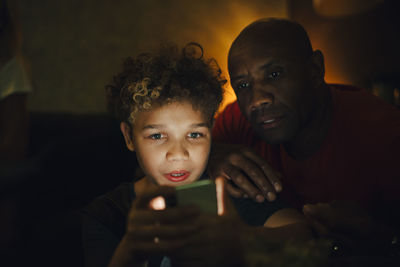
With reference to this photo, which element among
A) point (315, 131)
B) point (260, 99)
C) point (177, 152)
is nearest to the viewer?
point (177, 152)

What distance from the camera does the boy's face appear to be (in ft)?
2.36

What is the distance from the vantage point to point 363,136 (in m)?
0.87

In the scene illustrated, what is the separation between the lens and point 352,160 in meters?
0.89

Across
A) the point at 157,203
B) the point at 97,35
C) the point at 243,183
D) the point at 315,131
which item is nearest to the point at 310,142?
the point at 315,131

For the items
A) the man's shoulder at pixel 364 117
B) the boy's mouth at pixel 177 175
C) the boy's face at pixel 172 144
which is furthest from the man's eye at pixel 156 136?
the man's shoulder at pixel 364 117

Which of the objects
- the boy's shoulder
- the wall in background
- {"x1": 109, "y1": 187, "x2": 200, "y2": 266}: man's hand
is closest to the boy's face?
the boy's shoulder

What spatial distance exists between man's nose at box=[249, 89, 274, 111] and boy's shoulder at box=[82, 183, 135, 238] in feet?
1.64

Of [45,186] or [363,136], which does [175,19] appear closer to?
[45,186]

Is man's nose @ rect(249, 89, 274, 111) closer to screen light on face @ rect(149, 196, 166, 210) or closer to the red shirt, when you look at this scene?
the red shirt

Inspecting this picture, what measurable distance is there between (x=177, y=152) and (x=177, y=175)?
69 millimetres

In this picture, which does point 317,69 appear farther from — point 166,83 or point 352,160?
point 166,83

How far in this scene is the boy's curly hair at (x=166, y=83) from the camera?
76 centimetres

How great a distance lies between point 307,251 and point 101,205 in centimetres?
60

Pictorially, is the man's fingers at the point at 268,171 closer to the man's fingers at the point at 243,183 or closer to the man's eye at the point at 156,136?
the man's fingers at the point at 243,183
